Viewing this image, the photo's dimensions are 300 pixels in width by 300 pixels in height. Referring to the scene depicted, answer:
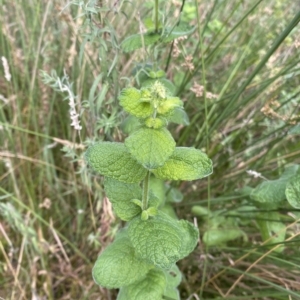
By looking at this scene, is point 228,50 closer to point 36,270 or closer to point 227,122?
point 227,122

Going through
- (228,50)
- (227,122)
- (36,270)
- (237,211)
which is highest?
(228,50)

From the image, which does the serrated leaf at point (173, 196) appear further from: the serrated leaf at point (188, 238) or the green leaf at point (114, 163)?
the green leaf at point (114, 163)

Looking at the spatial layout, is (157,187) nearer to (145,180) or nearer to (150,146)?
(145,180)

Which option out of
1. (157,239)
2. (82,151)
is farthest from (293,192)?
(82,151)

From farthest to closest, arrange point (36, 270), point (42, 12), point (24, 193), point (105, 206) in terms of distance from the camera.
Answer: point (42, 12) → point (24, 193) → point (36, 270) → point (105, 206)

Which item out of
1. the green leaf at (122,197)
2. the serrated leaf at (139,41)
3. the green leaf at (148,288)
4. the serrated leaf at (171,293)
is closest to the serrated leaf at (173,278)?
the serrated leaf at (171,293)

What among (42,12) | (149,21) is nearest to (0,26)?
(42,12)

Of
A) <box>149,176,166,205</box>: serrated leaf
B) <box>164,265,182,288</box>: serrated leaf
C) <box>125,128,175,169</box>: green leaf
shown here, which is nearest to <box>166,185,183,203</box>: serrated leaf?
<box>149,176,166,205</box>: serrated leaf
